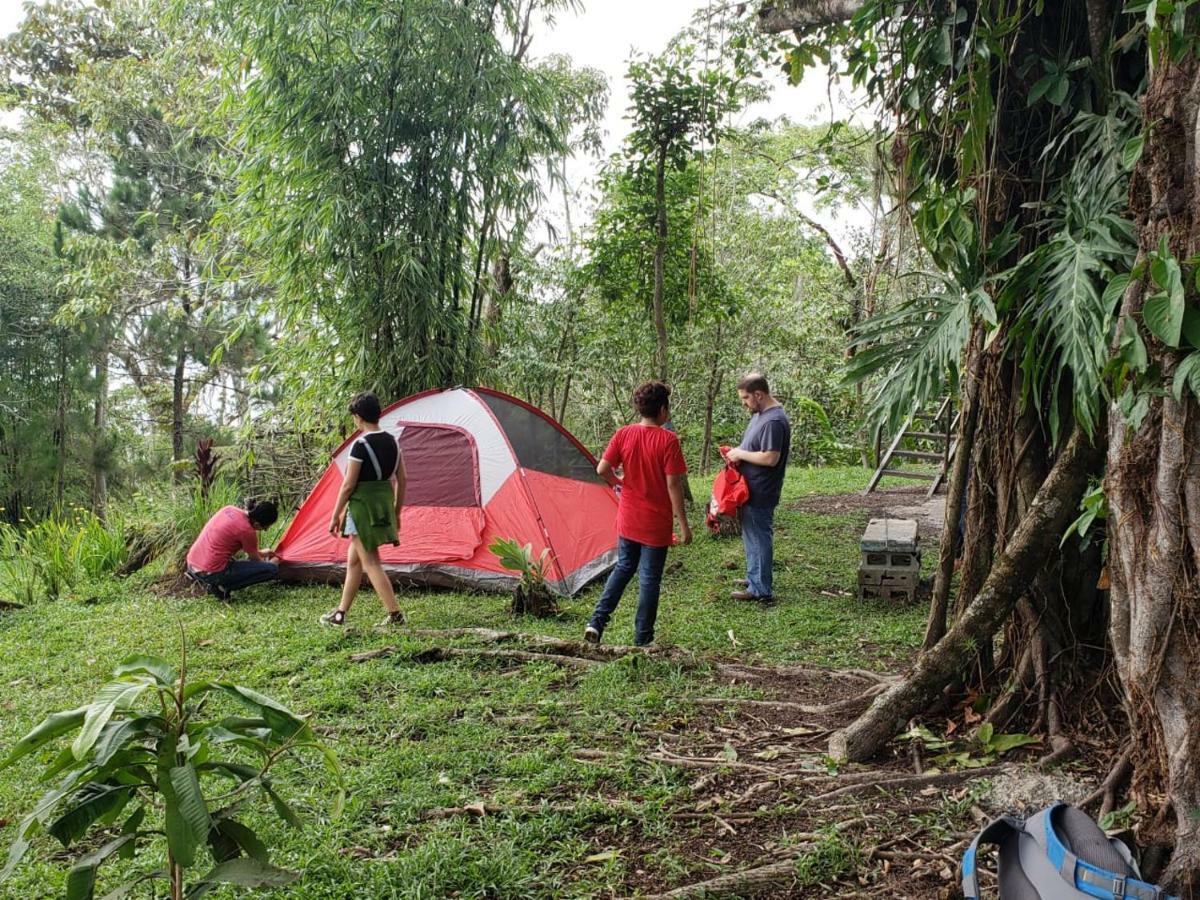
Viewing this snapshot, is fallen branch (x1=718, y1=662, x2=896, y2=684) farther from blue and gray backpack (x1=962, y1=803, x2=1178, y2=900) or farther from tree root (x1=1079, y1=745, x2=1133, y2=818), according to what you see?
blue and gray backpack (x1=962, y1=803, x2=1178, y2=900)

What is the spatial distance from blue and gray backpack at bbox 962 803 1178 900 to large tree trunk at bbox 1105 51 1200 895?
245 mm

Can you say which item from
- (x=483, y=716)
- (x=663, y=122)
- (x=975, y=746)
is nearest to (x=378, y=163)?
(x=663, y=122)

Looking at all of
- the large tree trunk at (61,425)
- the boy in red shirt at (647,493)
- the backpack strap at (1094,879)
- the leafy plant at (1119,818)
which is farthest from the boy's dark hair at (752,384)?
the large tree trunk at (61,425)

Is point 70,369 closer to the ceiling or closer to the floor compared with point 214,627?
closer to the ceiling

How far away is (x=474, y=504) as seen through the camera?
639cm

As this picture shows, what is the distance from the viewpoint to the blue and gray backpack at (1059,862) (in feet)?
6.40

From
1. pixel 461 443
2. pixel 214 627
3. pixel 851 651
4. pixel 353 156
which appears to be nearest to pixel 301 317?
pixel 353 156

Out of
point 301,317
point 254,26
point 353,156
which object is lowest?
point 301,317

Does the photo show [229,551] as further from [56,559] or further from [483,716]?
[483,716]

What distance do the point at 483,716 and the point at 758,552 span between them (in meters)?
2.51

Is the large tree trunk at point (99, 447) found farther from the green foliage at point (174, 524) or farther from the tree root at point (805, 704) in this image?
the tree root at point (805, 704)

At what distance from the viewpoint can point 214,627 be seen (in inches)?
215

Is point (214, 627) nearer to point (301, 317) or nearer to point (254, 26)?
point (301, 317)

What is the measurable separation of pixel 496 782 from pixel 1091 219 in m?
2.63
